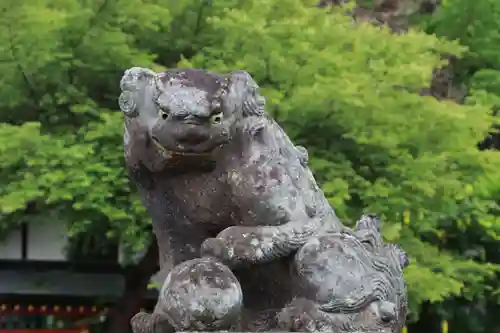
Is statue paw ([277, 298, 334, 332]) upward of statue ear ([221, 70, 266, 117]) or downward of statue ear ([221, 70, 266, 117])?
downward

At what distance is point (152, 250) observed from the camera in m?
6.01

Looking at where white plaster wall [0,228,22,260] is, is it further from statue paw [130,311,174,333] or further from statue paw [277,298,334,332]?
statue paw [277,298,334,332]

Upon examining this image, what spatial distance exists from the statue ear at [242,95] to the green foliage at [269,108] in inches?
106

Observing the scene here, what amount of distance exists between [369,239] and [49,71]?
3.42 meters

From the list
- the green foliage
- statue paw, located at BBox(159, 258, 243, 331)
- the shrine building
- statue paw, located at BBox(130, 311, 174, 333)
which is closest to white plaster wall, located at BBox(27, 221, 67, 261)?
the shrine building

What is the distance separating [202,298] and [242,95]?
0.57m

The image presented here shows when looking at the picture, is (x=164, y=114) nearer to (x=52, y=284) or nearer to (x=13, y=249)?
(x=13, y=249)

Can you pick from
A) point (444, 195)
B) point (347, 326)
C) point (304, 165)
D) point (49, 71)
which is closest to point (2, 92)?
point (49, 71)

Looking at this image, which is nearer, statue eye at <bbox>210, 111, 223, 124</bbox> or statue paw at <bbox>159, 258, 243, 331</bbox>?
statue paw at <bbox>159, 258, 243, 331</bbox>

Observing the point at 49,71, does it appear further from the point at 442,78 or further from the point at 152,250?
the point at 442,78

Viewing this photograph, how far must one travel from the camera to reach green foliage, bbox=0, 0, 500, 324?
5.18 meters

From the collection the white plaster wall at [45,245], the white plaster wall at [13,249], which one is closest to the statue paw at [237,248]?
the white plaster wall at [45,245]

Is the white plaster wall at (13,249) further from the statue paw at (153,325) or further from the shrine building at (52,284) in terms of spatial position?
the statue paw at (153,325)

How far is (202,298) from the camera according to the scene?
7.20 ft
